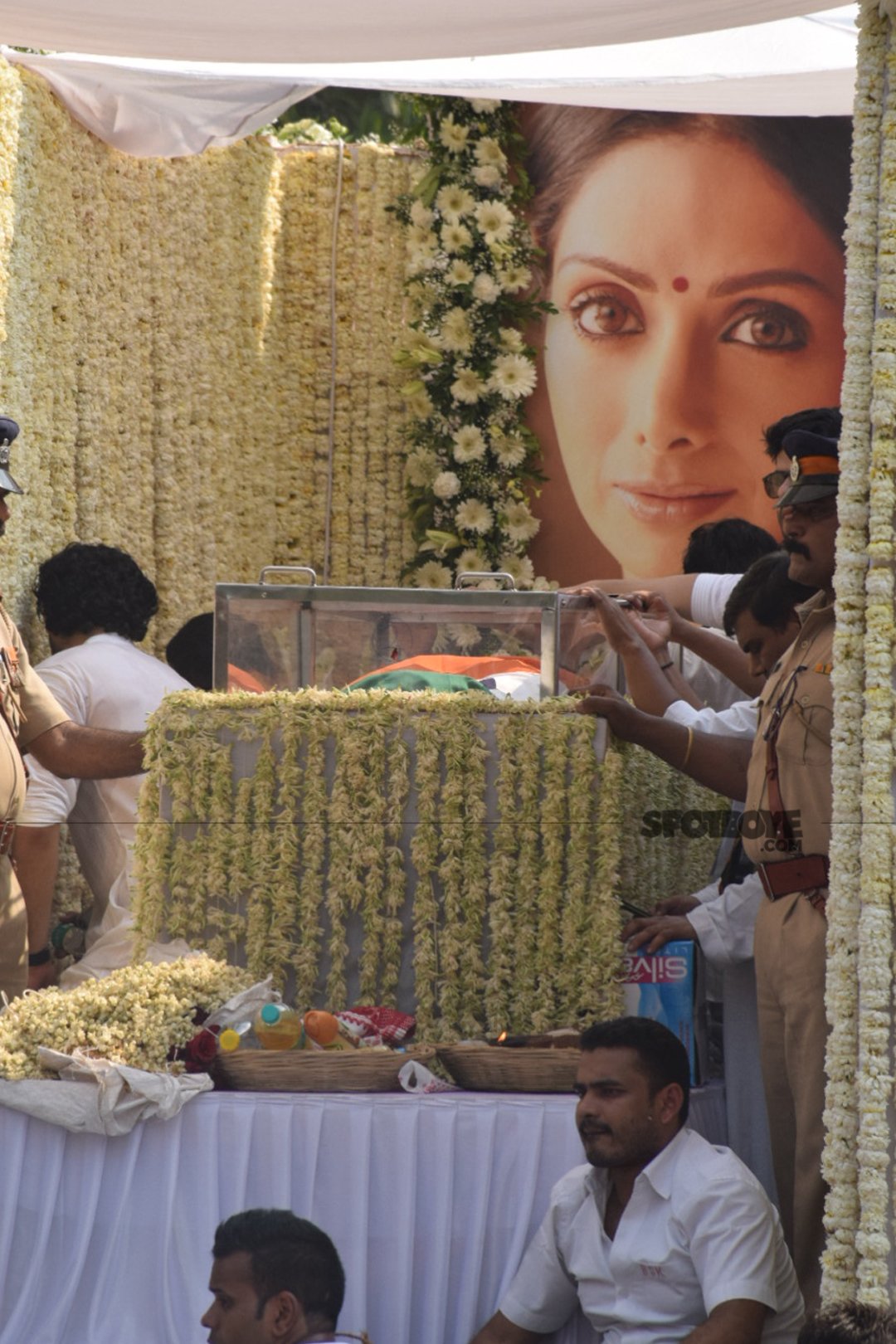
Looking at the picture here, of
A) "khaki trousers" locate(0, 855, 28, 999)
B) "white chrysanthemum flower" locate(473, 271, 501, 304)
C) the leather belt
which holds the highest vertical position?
"white chrysanthemum flower" locate(473, 271, 501, 304)

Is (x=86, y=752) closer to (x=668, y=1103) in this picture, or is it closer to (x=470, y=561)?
(x=668, y=1103)

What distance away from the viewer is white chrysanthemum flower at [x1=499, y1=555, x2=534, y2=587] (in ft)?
24.3

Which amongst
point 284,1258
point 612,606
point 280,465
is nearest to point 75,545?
point 612,606

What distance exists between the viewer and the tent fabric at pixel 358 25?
13.0 ft

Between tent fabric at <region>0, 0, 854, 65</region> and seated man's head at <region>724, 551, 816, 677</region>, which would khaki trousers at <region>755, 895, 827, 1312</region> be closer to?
seated man's head at <region>724, 551, 816, 677</region>

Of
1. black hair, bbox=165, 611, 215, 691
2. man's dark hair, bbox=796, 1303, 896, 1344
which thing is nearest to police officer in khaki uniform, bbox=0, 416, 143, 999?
black hair, bbox=165, 611, 215, 691

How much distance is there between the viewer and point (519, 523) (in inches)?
293

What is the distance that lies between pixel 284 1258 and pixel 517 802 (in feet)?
3.45

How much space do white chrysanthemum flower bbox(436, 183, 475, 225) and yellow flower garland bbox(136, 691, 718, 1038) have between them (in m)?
4.33

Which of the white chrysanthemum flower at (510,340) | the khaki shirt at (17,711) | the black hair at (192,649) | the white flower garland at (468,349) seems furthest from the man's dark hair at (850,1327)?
the white chrysanthemum flower at (510,340)

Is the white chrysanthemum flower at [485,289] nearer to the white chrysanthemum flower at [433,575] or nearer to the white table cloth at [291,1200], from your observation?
the white chrysanthemum flower at [433,575]

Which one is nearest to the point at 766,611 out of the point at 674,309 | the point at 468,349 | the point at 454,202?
the point at 468,349

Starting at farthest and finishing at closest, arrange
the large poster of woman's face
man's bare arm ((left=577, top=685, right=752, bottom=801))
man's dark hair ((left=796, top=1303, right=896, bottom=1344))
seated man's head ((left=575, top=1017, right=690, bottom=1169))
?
the large poster of woman's face, man's bare arm ((left=577, top=685, right=752, bottom=801)), seated man's head ((left=575, top=1017, right=690, bottom=1169)), man's dark hair ((left=796, top=1303, right=896, bottom=1344))

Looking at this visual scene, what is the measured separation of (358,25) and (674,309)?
11.5 ft
